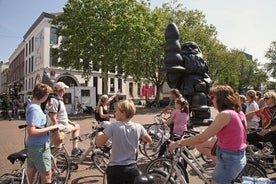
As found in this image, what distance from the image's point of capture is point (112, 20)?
23703mm

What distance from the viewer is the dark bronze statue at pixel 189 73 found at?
1277 cm

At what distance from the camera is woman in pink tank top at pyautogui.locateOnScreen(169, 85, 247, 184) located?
9.27 ft

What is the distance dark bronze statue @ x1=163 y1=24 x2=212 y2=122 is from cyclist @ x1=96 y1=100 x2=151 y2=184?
10022 mm

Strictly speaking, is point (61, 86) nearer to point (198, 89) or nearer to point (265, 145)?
point (265, 145)

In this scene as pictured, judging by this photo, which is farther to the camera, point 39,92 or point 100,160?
point 100,160

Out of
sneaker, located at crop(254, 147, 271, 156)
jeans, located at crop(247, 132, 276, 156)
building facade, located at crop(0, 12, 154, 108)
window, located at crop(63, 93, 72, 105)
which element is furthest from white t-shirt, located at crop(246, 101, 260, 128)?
building facade, located at crop(0, 12, 154, 108)

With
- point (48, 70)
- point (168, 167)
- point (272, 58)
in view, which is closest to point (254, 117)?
point (168, 167)

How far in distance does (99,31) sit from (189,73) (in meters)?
12.6

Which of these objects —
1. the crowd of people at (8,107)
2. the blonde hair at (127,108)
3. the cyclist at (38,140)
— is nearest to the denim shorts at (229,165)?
the blonde hair at (127,108)

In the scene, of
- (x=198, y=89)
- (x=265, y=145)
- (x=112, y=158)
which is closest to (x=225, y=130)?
(x=112, y=158)

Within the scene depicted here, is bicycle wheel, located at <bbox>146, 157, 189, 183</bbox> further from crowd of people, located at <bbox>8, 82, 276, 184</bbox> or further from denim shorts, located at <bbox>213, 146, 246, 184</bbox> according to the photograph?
denim shorts, located at <bbox>213, 146, 246, 184</bbox>

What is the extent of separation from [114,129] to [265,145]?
4.16m

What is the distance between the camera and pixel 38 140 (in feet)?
11.2

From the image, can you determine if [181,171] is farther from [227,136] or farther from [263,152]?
[263,152]
